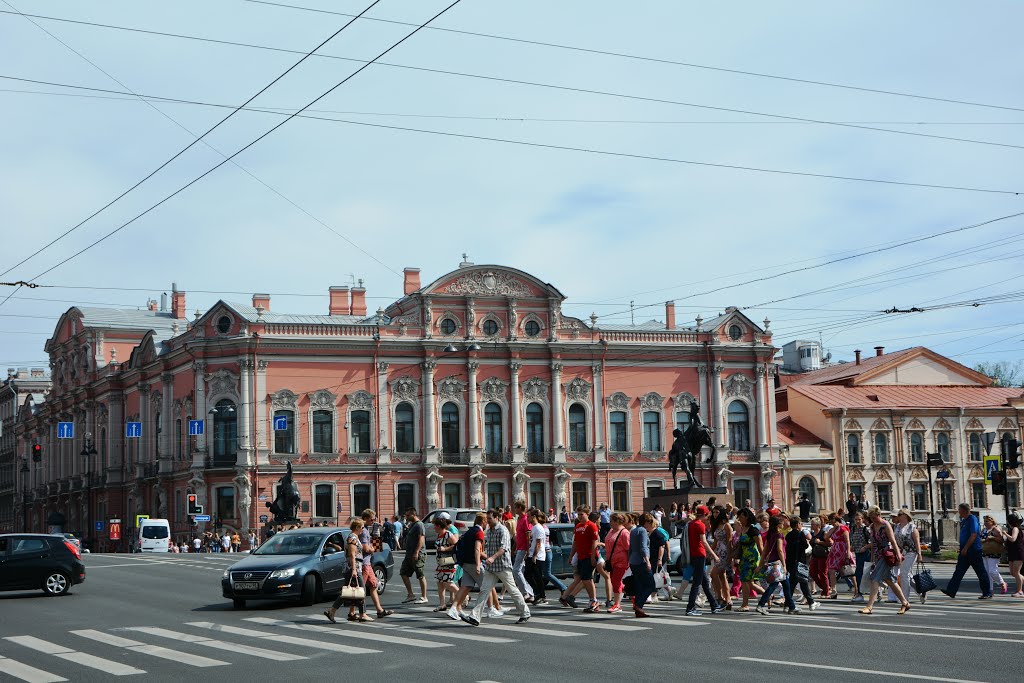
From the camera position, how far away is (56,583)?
26.4 m

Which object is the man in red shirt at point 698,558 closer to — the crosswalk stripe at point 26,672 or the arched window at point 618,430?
the crosswalk stripe at point 26,672

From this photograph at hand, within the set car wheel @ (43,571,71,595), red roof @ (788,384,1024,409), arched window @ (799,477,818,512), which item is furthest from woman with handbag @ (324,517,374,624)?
red roof @ (788,384,1024,409)

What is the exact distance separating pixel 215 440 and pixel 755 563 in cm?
4536

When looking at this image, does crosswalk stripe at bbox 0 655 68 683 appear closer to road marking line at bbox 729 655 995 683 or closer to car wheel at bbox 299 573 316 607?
car wheel at bbox 299 573 316 607

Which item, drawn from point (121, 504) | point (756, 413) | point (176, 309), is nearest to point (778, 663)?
point (756, 413)

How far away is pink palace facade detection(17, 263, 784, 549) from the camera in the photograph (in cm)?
6212

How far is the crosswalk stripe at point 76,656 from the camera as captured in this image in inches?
575

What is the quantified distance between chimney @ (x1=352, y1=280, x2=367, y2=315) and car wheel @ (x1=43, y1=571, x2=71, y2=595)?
43870mm

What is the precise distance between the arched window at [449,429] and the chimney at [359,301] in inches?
333

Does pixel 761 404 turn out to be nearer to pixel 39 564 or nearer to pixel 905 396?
pixel 905 396

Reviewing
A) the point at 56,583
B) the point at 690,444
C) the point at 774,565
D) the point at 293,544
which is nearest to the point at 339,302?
the point at 690,444

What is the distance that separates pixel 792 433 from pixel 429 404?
21.8 meters

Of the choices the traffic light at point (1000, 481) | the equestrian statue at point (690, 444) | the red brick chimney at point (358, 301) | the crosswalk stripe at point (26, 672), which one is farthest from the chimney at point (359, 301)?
the crosswalk stripe at point (26, 672)

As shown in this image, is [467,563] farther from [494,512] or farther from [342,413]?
[342,413]
